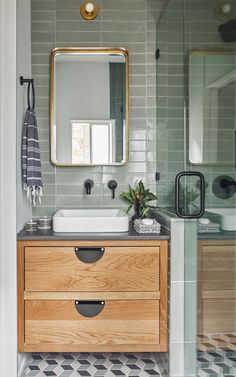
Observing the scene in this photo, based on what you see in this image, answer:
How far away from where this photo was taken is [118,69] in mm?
2746

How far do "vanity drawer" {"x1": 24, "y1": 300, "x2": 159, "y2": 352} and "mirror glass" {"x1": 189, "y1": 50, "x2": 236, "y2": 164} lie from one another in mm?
929

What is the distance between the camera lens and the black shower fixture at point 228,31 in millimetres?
1467

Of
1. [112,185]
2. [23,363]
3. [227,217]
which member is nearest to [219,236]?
[227,217]

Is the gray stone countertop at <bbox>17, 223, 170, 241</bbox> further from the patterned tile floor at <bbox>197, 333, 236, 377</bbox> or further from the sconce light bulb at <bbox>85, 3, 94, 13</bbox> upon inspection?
the sconce light bulb at <bbox>85, 3, 94, 13</bbox>

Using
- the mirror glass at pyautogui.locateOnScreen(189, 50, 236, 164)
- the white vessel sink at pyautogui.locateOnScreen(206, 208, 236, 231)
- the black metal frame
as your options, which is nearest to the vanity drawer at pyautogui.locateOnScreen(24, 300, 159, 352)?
the black metal frame

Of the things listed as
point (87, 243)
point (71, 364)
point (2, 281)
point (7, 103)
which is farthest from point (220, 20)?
point (71, 364)

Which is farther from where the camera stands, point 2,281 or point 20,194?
point 20,194

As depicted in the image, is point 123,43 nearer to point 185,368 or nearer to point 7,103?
point 7,103

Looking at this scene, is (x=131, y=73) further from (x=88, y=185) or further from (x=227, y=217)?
(x=227, y=217)

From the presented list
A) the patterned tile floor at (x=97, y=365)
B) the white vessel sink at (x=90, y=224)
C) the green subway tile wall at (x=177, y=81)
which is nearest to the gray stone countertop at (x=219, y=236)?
the green subway tile wall at (x=177, y=81)

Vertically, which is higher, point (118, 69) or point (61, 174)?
point (118, 69)

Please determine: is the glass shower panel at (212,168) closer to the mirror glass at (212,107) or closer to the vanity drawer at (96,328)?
the mirror glass at (212,107)

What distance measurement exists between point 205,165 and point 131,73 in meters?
1.26

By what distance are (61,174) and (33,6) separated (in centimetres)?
121
